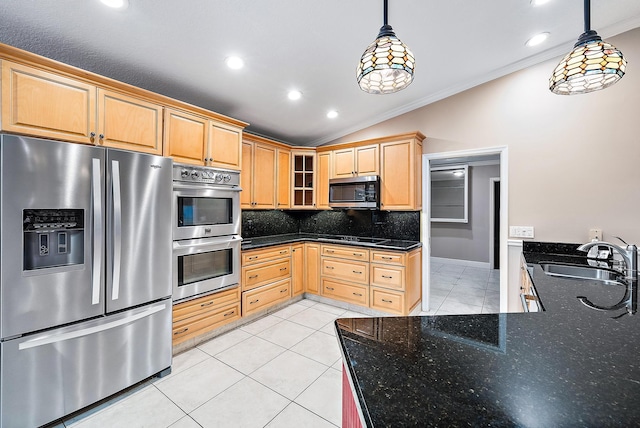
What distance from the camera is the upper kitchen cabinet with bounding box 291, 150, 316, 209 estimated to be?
423 centimetres

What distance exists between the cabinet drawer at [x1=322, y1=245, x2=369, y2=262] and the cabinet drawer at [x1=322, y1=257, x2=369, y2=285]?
67 millimetres

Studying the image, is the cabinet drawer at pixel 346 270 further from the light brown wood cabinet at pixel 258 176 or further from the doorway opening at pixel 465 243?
the light brown wood cabinet at pixel 258 176

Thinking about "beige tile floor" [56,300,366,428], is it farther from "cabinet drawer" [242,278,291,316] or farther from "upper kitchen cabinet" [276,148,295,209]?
"upper kitchen cabinet" [276,148,295,209]

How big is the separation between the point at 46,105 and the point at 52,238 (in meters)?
0.89

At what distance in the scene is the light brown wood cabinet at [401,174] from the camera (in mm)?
3439

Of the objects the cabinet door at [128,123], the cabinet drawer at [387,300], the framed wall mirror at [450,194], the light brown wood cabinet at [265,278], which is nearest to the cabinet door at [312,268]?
the light brown wood cabinet at [265,278]

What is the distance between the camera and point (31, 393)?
5.18 ft

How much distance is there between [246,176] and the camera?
11.6ft

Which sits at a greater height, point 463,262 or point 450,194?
point 450,194

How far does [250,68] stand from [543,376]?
2.88 metres

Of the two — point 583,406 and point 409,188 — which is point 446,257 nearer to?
point 409,188

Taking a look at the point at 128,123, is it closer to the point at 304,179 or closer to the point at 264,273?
the point at 264,273

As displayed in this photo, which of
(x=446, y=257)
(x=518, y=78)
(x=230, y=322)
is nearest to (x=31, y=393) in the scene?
(x=230, y=322)

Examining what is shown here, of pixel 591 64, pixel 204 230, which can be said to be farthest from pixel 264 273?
pixel 591 64
